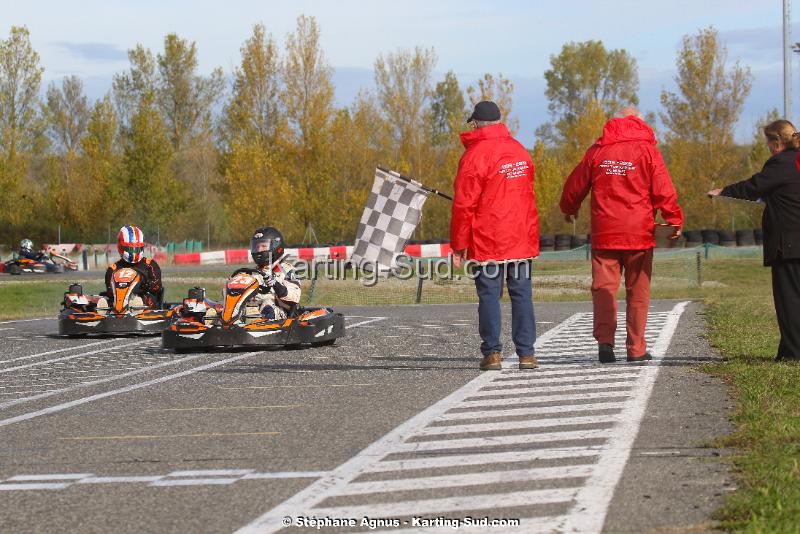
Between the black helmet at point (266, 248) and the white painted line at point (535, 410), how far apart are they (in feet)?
18.3

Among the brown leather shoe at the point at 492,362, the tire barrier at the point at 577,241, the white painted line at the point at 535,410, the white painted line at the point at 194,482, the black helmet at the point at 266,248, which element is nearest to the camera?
the white painted line at the point at 194,482

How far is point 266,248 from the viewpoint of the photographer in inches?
463

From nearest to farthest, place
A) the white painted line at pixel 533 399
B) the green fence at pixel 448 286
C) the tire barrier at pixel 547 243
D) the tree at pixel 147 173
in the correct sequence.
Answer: the white painted line at pixel 533 399
the green fence at pixel 448 286
the tire barrier at pixel 547 243
the tree at pixel 147 173

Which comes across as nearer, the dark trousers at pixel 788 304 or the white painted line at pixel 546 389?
the white painted line at pixel 546 389

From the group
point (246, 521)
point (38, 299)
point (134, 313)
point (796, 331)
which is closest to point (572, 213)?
point (796, 331)

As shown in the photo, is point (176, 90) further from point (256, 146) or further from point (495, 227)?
point (495, 227)

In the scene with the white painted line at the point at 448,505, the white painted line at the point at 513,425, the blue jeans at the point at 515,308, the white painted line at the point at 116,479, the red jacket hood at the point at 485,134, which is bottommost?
the white painted line at the point at 116,479

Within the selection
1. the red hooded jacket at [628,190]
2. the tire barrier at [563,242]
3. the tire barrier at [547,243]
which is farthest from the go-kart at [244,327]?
the tire barrier at [547,243]

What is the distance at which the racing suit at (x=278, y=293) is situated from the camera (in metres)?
11.8

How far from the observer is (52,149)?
261 feet

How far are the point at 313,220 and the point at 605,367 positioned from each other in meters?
38.9

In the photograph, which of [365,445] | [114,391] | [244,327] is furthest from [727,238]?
[365,445]

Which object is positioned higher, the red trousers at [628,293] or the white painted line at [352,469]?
the red trousers at [628,293]

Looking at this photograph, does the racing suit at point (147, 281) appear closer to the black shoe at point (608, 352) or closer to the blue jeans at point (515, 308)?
the blue jeans at point (515, 308)
